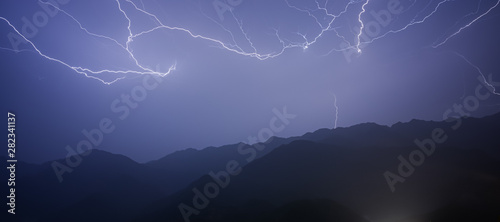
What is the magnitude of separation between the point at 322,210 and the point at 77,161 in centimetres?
3499

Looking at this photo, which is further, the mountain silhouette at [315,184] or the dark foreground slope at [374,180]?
the dark foreground slope at [374,180]

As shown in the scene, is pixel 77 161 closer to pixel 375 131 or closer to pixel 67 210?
pixel 67 210

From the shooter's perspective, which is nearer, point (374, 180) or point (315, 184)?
point (374, 180)

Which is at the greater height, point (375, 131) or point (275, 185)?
point (375, 131)

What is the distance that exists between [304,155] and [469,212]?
565 inches

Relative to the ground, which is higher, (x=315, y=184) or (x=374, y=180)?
(x=315, y=184)

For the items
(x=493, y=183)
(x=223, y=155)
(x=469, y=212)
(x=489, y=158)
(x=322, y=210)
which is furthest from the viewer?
(x=223, y=155)

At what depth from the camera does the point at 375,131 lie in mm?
31312

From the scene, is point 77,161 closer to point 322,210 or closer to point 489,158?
point 322,210

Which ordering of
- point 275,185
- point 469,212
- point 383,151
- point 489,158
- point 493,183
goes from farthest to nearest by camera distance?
point 383,151
point 275,185
point 489,158
point 493,183
point 469,212

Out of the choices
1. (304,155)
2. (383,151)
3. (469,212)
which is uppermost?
(304,155)

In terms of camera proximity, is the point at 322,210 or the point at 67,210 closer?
the point at 322,210

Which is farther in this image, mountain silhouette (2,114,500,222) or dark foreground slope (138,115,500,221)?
dark foreground slope (138,115,500,221)

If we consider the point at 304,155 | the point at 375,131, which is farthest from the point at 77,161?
the point at 375,131
